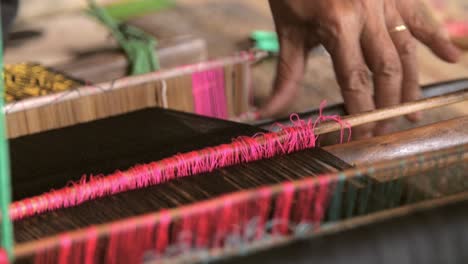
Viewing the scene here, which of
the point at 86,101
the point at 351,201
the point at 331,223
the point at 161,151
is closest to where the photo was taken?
the point at 331,223

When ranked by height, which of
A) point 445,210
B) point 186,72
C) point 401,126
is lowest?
point 401,126

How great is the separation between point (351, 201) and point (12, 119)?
85cm

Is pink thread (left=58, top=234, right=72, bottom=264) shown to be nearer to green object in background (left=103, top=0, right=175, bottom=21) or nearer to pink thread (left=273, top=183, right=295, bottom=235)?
pink thread (left=273, top=183, right=295, bottom=235)

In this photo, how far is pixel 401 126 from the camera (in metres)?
1.67

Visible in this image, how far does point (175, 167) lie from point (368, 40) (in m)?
0.58

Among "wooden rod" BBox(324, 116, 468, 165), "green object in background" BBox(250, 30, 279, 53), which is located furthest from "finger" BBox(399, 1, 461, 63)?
"green object in background" BBox(250, 30, 279, 53)

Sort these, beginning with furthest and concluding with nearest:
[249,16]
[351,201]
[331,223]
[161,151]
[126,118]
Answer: [249,16] → [126,118] → [161,151] → [351,201] → [331,223]

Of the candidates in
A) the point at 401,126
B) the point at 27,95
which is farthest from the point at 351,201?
the point at 27,95

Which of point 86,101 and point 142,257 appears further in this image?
point 86,101

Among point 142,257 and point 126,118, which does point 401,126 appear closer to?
point 126,118

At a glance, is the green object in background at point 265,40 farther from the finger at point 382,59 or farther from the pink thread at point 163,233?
the pink thread at point 163,233

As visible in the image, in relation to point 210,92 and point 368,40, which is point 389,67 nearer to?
point 368,40

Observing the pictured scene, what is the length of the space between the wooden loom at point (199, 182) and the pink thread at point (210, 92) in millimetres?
340

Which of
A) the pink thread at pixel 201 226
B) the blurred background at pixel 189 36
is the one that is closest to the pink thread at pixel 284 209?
the pink thread at pixel 201 226
